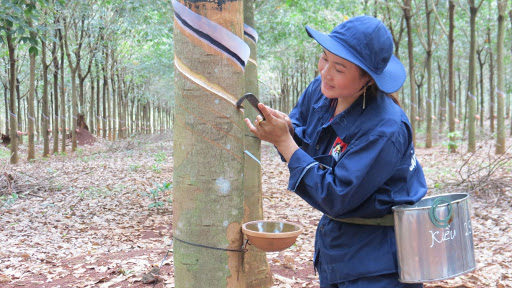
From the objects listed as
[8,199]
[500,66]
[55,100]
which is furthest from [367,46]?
[55,100]

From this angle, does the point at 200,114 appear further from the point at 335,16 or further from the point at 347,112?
the point at 335,16

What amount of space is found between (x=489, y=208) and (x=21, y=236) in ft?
19.7

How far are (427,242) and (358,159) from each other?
418 millimetres

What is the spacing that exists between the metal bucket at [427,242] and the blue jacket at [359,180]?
0.18 feet

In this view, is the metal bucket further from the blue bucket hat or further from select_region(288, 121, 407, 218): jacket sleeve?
the blue bucket hat

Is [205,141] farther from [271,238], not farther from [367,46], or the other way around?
[367,46]

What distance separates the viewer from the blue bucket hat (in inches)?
57.9

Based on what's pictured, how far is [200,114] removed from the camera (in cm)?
156

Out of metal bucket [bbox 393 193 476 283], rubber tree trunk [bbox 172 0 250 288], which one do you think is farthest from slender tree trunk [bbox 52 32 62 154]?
metal bucket [bbox 393 193 476 283]

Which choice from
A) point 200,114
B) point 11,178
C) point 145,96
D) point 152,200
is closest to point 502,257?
point 200,114

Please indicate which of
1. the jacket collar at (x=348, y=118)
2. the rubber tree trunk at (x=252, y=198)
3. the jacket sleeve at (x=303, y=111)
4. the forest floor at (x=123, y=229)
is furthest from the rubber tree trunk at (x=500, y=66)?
the jacket collar at (x=348, y=118)

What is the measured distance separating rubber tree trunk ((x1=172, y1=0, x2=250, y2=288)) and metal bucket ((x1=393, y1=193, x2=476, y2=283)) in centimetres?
63

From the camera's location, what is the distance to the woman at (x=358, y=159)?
4.63 feet

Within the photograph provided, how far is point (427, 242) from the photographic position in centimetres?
150
